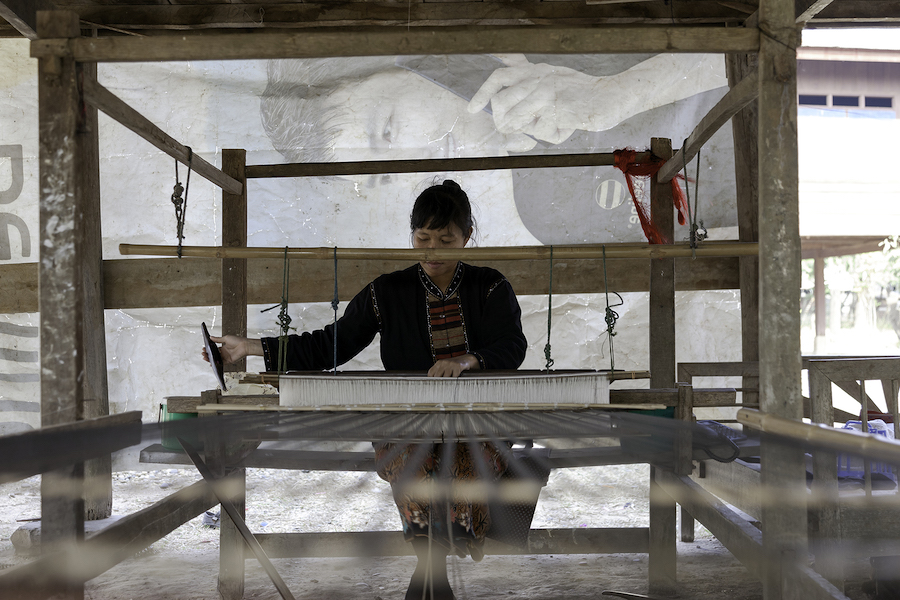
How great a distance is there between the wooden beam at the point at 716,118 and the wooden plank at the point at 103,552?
183 cm

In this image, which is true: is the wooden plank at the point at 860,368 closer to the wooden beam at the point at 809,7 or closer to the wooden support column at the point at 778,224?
the wooden support column at the point at 778,224

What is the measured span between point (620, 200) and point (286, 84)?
2.40m

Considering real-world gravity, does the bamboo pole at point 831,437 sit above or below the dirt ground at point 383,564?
above

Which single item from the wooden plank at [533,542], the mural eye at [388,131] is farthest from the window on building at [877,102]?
the wooden plank at [533,542]

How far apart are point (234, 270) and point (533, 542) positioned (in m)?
1.58

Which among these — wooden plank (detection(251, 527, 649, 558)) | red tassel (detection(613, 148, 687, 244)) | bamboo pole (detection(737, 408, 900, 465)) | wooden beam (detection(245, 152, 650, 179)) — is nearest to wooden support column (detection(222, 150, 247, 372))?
wooden beam (detection(245, 152, 650, 179))

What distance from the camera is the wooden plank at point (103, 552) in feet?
4.15

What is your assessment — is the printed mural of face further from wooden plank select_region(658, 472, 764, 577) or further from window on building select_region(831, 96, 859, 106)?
window on building select_region(831, 96, 859, 106)

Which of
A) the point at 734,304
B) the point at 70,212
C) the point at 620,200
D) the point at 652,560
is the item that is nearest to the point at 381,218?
the point at 620,200

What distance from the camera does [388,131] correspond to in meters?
4.57

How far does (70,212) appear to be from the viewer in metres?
1.50

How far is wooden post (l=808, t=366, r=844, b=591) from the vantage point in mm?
1628

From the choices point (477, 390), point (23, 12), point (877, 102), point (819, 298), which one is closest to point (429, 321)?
point (477, 390)

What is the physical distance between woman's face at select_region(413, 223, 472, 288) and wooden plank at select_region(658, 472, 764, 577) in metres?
1.01
